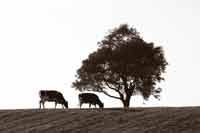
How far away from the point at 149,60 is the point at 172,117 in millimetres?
31459

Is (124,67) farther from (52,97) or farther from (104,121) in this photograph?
(104,121)

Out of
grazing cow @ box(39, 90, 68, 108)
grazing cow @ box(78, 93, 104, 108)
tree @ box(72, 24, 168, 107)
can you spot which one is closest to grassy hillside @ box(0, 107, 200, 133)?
grazing cow @ box(78, 93, 104, 108)

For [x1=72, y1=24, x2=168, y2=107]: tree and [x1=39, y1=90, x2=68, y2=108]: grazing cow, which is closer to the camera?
[x1=39, y1=90, x2=68, y2=108]: grazing cow

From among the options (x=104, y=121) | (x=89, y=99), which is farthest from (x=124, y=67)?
(x=104, y=121)

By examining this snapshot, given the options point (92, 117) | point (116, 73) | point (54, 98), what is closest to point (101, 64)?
point (116, 73)

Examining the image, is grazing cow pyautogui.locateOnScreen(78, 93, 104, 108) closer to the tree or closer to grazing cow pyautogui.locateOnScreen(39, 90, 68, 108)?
grazing cow pyautogui.locateOnScreen(39, 90, 68, 108)

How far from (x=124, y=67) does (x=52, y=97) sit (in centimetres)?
1478

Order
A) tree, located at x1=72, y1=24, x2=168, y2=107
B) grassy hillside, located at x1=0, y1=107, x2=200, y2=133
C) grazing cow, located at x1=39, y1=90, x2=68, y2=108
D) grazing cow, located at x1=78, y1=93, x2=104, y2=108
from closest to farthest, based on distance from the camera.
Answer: grassy hillside, located at x1=0, y1=107, x2=200, y2=133 < grazing cow, located at x1=78, y1=93, x2=104, y2=108 < grazing cow, located at x1=39, y1=90, x2=68, y2=108 < tree, located at x1=72, y1=24, x2=168, y2=107

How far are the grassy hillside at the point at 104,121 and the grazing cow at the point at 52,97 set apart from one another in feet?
25.5

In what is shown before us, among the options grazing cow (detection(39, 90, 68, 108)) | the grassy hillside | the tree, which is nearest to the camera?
the grassy hillside

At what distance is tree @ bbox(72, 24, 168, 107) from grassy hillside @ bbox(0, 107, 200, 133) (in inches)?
861

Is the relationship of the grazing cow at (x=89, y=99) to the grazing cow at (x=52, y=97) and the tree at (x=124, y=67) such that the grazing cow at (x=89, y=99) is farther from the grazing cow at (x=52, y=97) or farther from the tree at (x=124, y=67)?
the tree at (x=124, y=67)

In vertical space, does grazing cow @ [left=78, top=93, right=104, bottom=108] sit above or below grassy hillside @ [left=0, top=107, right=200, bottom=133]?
above

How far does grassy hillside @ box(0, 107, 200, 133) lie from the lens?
39125 millimetres
